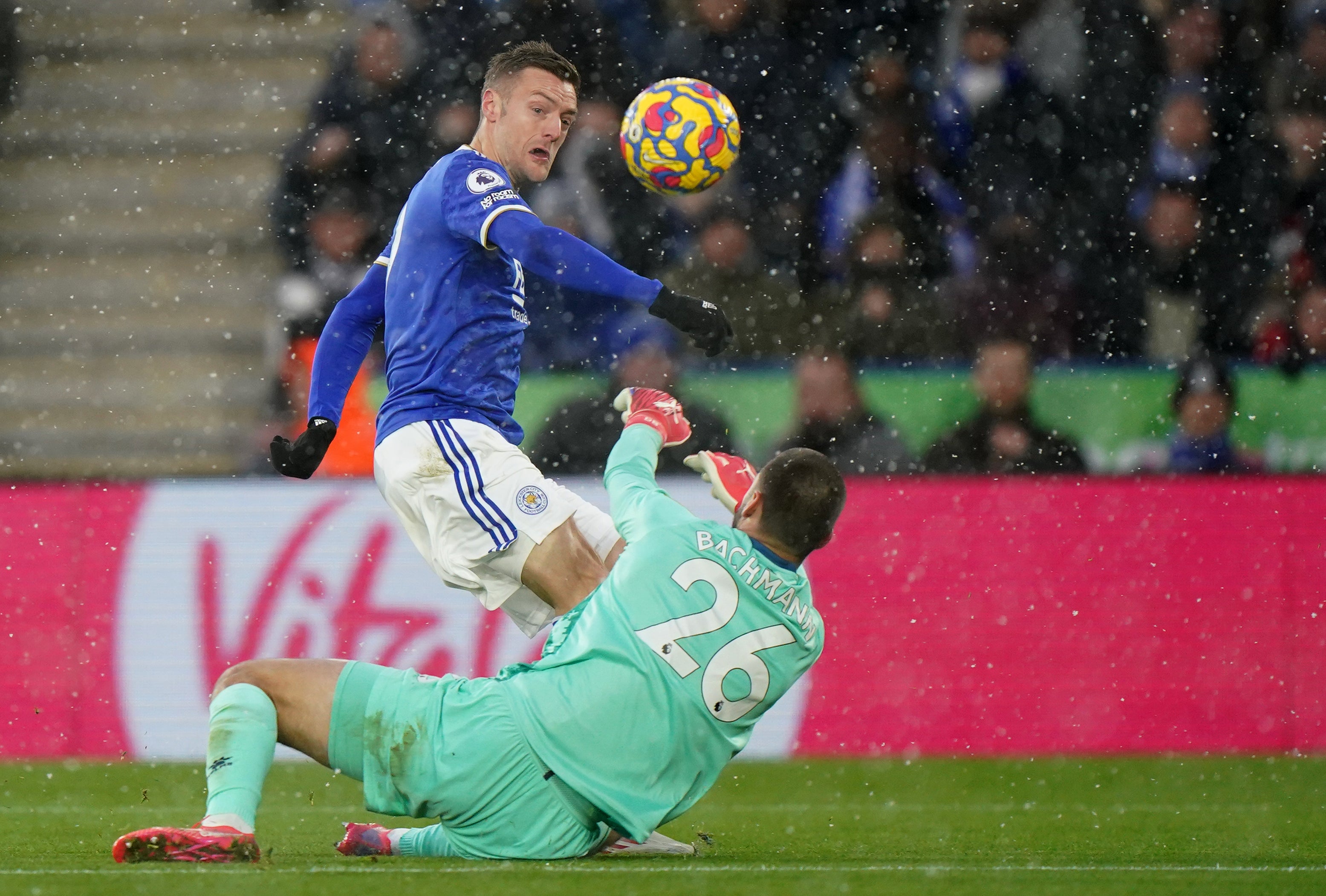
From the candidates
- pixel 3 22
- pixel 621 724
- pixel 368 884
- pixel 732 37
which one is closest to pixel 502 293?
pixel 621 724

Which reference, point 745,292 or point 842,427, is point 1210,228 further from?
point 745,292

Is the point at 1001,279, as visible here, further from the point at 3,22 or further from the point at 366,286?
the point at 3,22

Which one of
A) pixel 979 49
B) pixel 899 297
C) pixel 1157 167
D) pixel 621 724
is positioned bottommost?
pixel 621 724

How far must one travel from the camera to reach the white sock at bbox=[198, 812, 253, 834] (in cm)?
368

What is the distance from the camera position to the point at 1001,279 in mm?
8445

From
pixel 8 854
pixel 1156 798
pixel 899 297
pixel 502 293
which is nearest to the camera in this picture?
pixel 8 854

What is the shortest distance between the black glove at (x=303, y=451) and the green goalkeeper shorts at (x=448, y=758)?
1.06 meters

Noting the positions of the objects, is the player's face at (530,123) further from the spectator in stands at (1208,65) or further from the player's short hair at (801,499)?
the spectator in stands at (1208,65)

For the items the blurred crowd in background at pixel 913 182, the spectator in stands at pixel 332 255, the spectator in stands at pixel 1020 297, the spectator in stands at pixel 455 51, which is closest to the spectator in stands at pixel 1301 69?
the blurred crowd in background at pixel 913 182

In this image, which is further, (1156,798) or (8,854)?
(1156,798)

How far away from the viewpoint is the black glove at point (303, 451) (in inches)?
187

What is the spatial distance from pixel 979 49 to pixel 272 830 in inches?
229

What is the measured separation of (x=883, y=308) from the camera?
27.2 feet

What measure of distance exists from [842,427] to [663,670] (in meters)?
4.26
